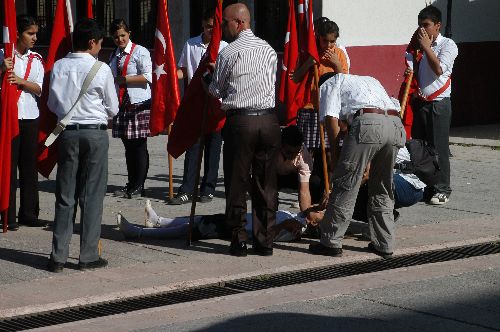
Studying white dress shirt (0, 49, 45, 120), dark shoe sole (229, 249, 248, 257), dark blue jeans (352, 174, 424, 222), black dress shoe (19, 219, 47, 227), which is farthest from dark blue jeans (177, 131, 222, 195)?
dark shoe sole (229, 249, 248, 257)

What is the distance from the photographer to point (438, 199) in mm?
12188

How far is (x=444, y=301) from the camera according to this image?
7.79m

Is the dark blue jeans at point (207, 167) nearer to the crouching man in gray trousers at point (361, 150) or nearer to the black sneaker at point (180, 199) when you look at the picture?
the black sneaker at point (180, 199)

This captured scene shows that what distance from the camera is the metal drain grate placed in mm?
7520

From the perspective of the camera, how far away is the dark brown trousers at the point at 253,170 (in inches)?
365

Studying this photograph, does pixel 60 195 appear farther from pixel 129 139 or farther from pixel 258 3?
pixel 258 3

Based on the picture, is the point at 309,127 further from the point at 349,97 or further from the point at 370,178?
the point at 349,97

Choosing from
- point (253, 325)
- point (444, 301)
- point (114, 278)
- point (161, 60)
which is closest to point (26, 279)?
point (114, 278)

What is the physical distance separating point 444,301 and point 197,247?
2.66 m

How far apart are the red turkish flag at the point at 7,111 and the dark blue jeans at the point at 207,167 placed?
97.3 inches

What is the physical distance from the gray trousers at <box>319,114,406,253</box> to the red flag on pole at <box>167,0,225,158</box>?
155cm

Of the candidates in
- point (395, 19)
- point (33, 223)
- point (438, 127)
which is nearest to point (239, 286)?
point (33, 223)

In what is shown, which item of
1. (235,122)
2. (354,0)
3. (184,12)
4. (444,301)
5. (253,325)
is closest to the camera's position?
(253,325)

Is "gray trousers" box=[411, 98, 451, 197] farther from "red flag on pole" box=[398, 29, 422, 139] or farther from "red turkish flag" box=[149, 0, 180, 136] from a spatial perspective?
"red turkish flag" box=[149, 0, 180, 136]
